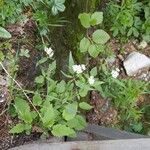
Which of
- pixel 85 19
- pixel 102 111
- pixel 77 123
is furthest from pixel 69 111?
pixel 102 111

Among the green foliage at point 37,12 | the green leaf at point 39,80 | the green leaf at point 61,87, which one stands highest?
the green foliage at point 37,12

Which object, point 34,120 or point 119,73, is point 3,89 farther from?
point 119,73

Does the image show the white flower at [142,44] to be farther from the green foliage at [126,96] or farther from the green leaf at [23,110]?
the green leaf at [23,110]

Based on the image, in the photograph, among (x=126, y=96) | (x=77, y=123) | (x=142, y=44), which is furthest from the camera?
(x=142, y=44)

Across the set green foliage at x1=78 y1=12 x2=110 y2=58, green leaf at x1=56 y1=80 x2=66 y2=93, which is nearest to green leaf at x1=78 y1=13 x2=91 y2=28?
green foliage at x1=78 y1=12 x2=110 y2=58

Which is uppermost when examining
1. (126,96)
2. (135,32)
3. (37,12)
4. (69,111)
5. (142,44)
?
(37,12)

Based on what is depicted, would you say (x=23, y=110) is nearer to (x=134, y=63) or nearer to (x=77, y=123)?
(x=77, y=123)

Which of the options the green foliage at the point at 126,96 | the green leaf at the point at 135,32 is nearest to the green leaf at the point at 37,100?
the green foliage at the point at 126,96
